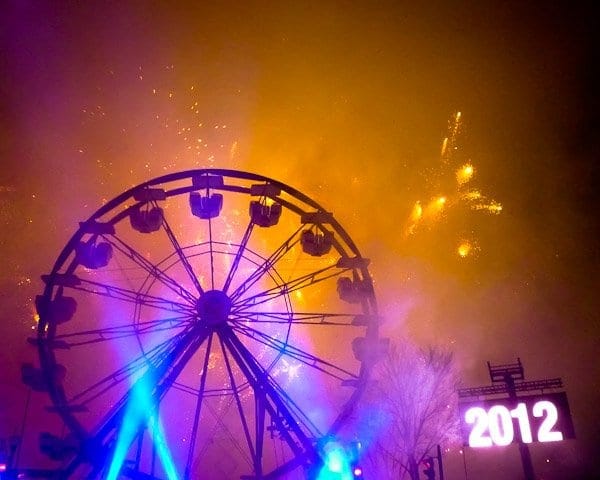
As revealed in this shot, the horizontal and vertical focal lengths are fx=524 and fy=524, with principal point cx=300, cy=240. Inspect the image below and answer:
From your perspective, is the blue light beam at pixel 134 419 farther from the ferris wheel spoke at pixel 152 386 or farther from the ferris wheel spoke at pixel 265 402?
the ferris wheel spoke at pixel 265 402

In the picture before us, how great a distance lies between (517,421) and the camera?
21.3 meters

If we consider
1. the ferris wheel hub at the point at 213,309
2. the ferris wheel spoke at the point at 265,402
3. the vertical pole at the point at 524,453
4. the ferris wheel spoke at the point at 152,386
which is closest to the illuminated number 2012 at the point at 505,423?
the vertical pole at the point at 524,453

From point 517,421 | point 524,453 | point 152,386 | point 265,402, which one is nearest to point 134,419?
point 152,386

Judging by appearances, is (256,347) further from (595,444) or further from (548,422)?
(595,444)

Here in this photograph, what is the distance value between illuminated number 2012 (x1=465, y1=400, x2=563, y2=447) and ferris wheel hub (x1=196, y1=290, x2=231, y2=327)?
1348 cm

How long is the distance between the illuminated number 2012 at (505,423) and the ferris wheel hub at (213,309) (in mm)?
13484

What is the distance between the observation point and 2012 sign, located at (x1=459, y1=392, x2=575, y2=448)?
20.8 meters

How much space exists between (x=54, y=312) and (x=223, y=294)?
4614 millimetres

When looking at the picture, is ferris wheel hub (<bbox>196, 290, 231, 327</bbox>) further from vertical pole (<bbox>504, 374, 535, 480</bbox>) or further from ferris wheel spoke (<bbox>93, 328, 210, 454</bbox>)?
vertical pole (<bbox>504, 374, 535, 480</bbox>)

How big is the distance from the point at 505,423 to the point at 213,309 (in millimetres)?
14417

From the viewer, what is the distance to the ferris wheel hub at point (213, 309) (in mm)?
13648

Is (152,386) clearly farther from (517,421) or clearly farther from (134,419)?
(517,421)

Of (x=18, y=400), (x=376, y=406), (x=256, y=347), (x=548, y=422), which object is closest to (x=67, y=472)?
(x=548, y=422)

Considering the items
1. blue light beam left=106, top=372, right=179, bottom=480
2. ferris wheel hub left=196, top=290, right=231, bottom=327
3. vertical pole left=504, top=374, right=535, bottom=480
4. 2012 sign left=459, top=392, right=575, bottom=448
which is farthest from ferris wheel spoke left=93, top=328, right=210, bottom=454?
vertical pole left=504, top=374, right=535, bottom=480
